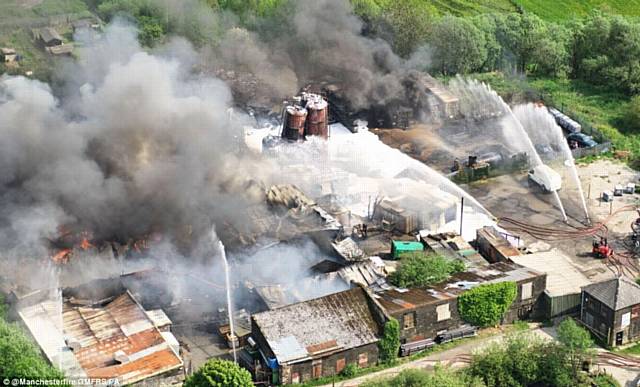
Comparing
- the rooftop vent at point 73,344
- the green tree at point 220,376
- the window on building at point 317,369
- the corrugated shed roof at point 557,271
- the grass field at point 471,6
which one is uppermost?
the grass field at point 471,6

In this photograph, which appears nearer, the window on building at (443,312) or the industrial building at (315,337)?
the industrial building at (315,337)

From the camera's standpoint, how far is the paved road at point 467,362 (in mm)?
39062

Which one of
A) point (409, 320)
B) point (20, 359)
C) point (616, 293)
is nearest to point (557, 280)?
point (616, 293)

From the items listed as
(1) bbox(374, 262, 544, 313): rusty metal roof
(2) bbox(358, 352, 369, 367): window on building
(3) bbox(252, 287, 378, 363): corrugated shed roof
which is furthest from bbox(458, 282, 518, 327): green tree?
(2) bbox(358, 352, 369, 367): window on building

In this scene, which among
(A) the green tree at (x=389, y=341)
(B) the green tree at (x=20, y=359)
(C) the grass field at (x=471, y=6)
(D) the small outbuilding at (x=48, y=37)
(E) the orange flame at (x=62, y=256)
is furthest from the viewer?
(C) the grass field at (x=471, y=6)

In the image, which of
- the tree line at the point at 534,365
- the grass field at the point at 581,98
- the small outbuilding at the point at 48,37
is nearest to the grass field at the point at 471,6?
the grass field at the point at 581,98

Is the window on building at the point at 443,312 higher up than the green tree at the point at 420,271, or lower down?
lower down

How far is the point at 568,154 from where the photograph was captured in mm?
59219

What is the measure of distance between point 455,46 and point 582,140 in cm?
1517

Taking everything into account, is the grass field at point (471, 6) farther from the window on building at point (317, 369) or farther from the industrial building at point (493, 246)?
the window on building at point (317, 369)

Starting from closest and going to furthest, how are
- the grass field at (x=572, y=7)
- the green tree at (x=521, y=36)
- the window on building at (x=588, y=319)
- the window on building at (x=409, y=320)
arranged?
1. the window on building at (x=409, y=320)
2. the window on building at (x=588, y=319)
3. the green tree at (x=521, y=36)
4. the grass field at (x=572, y=7)

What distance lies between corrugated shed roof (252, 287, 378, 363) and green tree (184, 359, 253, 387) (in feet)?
8.34

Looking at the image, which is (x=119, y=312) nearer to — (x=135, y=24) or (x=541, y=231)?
(x=541, y=231)

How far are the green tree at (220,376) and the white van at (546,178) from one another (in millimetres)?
25837
